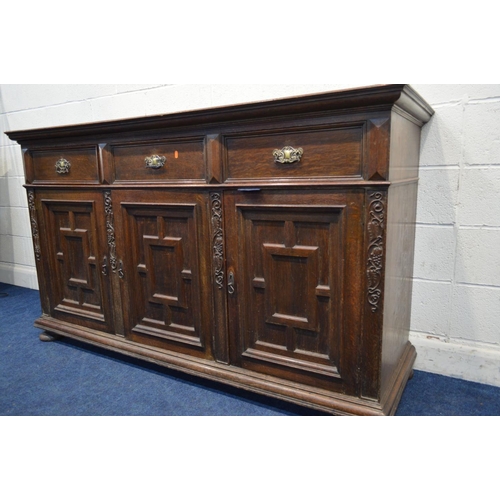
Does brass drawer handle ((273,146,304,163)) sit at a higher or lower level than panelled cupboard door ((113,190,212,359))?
higher

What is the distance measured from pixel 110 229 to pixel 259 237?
72cm

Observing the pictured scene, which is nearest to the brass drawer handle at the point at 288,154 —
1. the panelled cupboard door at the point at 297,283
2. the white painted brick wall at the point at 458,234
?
the panelled cupboard door at the point at 297,283

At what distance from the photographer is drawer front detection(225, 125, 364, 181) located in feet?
3.84

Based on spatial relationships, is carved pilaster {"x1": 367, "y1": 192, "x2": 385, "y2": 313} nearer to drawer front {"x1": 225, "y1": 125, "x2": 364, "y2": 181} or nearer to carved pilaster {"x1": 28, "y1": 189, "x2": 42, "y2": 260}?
drawer front {"x1": 225, "y1": 125, "x2": 364, "y2": 181}

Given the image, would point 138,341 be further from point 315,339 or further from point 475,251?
point 475,251

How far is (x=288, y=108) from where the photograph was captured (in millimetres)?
1200

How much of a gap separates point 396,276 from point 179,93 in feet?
5.01

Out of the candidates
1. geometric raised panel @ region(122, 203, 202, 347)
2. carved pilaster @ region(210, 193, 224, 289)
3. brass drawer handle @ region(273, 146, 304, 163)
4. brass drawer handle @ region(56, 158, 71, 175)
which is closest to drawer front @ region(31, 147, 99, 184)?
brass drawer handle @ region(56, 158, 71, 175)

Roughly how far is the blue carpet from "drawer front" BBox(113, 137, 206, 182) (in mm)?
812

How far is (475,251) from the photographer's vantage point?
63.1 inches

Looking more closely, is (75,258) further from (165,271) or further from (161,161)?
(161,161)

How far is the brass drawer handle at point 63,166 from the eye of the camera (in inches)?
70.5

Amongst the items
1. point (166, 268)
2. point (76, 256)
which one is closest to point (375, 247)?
point (166, 268)

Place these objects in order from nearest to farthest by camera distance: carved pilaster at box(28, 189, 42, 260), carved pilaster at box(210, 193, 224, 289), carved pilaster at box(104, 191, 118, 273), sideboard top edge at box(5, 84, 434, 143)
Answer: sideboard top edge at box(5, 84, 434, 143), carved pilaster at box(210, 193, 224, 289), carved pilaster at box(104, 191, 118, 273), carved pilaster at box(28, 189, 42, 260)
